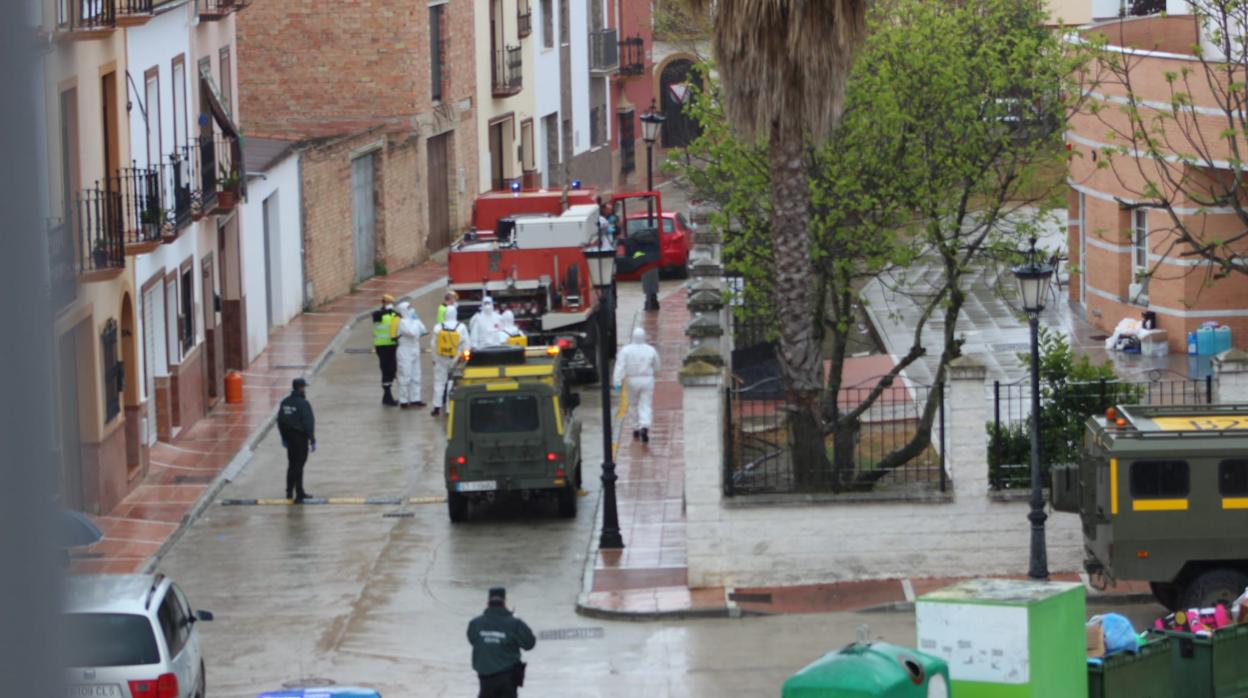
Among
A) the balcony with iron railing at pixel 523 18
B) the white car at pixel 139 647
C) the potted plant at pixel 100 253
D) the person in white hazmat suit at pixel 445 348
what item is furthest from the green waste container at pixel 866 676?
the balcony with iron railing at pixel 523 18

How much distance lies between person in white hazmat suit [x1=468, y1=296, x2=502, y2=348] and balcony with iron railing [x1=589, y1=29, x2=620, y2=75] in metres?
34.1

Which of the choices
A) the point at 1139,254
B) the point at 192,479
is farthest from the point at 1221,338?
the point at 192,479

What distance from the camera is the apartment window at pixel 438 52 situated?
44.2 m

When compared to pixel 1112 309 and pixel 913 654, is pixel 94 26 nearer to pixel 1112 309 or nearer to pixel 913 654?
pixel 913 654

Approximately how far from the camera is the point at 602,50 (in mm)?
60031

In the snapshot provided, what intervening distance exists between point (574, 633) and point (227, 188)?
46.2 ft

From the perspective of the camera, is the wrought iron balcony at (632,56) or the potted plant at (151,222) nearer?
the potted plant at (151,222)

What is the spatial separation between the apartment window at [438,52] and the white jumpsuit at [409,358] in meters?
18.2

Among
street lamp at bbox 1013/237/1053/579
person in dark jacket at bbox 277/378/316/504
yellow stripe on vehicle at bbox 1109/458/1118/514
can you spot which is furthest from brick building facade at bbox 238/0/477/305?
yellow stripe on vehicle at bbox 1109/458/1118/514

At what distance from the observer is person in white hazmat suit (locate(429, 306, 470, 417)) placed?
26.2 metres

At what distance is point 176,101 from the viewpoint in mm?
26266

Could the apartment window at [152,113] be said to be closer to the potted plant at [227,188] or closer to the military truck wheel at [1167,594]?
the potted plant at [227,188]

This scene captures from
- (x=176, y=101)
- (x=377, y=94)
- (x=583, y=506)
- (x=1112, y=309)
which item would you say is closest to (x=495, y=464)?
(x=583, y=506)

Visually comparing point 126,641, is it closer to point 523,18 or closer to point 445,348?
point 445,348
